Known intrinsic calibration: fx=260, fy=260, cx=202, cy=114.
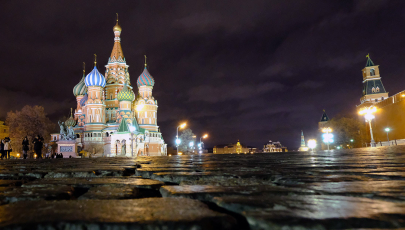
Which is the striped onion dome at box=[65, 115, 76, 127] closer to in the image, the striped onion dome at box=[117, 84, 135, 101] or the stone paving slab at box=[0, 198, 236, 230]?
the striped onion dome at box=[117, 84, 135, 101]

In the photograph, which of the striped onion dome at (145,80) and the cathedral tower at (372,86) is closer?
the striped onion dome at (145,80)

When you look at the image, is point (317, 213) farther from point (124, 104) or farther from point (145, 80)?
point (145, 80)

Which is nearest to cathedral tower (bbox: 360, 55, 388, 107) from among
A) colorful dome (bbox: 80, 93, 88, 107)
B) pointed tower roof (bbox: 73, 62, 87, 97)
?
colorful dome (bbox: 80, 93, 88, 107)

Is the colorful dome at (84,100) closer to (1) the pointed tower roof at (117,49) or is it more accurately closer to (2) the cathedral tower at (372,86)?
→ (1) the pointed tower roof at (117,49)

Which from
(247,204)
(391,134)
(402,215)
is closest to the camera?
(402,215)

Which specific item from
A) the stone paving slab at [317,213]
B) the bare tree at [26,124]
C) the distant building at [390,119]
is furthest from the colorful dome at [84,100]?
the stone paving slab at [317,213]

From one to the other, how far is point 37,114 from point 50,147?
6.48 meters

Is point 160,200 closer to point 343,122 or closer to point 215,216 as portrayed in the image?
point 215,216

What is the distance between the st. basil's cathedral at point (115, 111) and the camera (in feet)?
158

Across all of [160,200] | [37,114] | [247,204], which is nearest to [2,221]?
[160,200]

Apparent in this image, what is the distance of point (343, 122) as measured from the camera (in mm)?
54750

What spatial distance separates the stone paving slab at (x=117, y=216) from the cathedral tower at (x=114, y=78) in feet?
178

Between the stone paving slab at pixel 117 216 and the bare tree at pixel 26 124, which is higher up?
the bare tree at pixel 26 124

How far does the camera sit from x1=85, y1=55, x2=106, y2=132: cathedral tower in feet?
161
